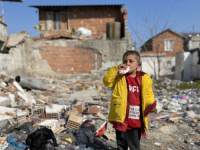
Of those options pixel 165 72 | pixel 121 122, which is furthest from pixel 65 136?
pixel 165 72

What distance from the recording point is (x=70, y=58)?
32.5ft

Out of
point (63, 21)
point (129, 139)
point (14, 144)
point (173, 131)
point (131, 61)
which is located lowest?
point (173, 131)

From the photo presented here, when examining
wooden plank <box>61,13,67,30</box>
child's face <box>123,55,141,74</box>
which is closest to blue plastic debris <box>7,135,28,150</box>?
child's face <box>123,55,141,74</box>

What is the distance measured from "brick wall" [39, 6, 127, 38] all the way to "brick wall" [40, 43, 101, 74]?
4.63 m

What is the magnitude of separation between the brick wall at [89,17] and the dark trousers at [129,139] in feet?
40.9

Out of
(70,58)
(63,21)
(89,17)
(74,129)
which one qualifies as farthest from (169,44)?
(74,129)

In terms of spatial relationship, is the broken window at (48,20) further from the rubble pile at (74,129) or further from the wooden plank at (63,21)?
the rubble pile at (74,129)

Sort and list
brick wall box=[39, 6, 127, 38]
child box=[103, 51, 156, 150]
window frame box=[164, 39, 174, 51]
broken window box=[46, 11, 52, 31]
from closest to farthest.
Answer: child box=[103, 51, 156, 150] → brick wall box=[39, 6, 127, 38] → broken window box=[46, 11, 52, 31] → window frame box=[164, 39, 174, 51]

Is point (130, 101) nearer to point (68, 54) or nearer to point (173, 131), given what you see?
point (173, 131)

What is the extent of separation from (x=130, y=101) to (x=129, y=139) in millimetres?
474

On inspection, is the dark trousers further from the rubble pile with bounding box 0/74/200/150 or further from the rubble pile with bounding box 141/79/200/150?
the rubble pile with bounding box 141/79/200/150

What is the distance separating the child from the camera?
2.00 meters

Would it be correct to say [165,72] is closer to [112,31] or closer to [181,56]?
[181,56]

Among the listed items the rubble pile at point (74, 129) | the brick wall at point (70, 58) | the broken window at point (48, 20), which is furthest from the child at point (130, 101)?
the broken window at point (48, 20)
